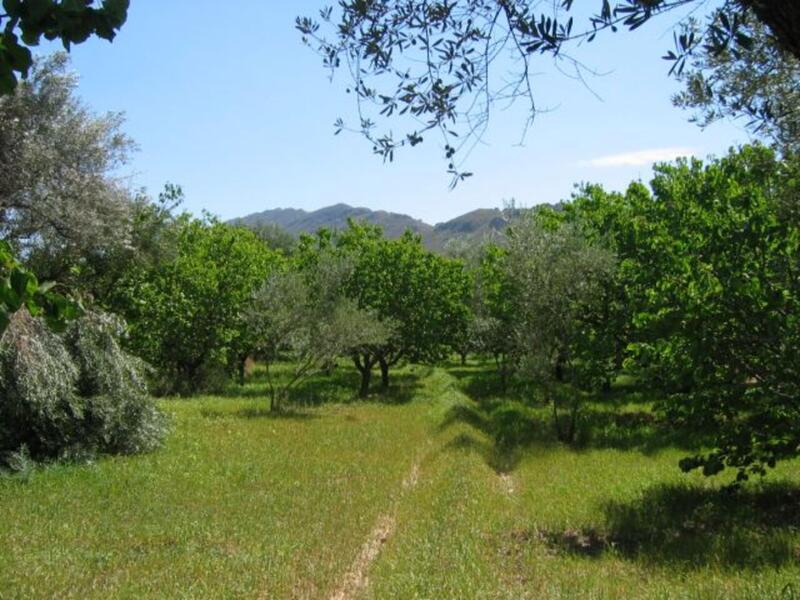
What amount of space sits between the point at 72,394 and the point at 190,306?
22.4 metres

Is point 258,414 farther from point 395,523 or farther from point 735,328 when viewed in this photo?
point 735,328

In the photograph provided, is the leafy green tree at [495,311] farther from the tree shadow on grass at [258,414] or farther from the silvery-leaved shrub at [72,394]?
the silvery-leaved shrub at [72,394]

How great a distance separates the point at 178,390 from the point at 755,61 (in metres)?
37.1

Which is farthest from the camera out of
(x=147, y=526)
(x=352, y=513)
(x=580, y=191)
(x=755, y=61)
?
(x=580, y=191)

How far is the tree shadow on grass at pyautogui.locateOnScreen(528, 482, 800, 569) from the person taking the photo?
10.3 metres

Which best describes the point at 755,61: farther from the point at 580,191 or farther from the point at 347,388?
the point at 347,388

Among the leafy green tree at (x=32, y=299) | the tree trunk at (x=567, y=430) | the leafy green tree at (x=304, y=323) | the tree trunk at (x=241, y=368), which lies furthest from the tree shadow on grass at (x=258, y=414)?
the leafy green tree at (x=32, y=299)

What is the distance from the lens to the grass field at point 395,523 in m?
8.96

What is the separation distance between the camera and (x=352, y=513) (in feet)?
43.2

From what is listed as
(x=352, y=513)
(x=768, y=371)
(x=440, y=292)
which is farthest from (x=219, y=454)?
(x=440, y=292)

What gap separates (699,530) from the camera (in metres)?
12.1

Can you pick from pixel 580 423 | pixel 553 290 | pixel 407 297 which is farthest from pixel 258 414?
pixel 407 297

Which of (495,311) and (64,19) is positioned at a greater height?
(64,19)

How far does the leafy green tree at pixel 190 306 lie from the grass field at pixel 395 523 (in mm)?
15601
